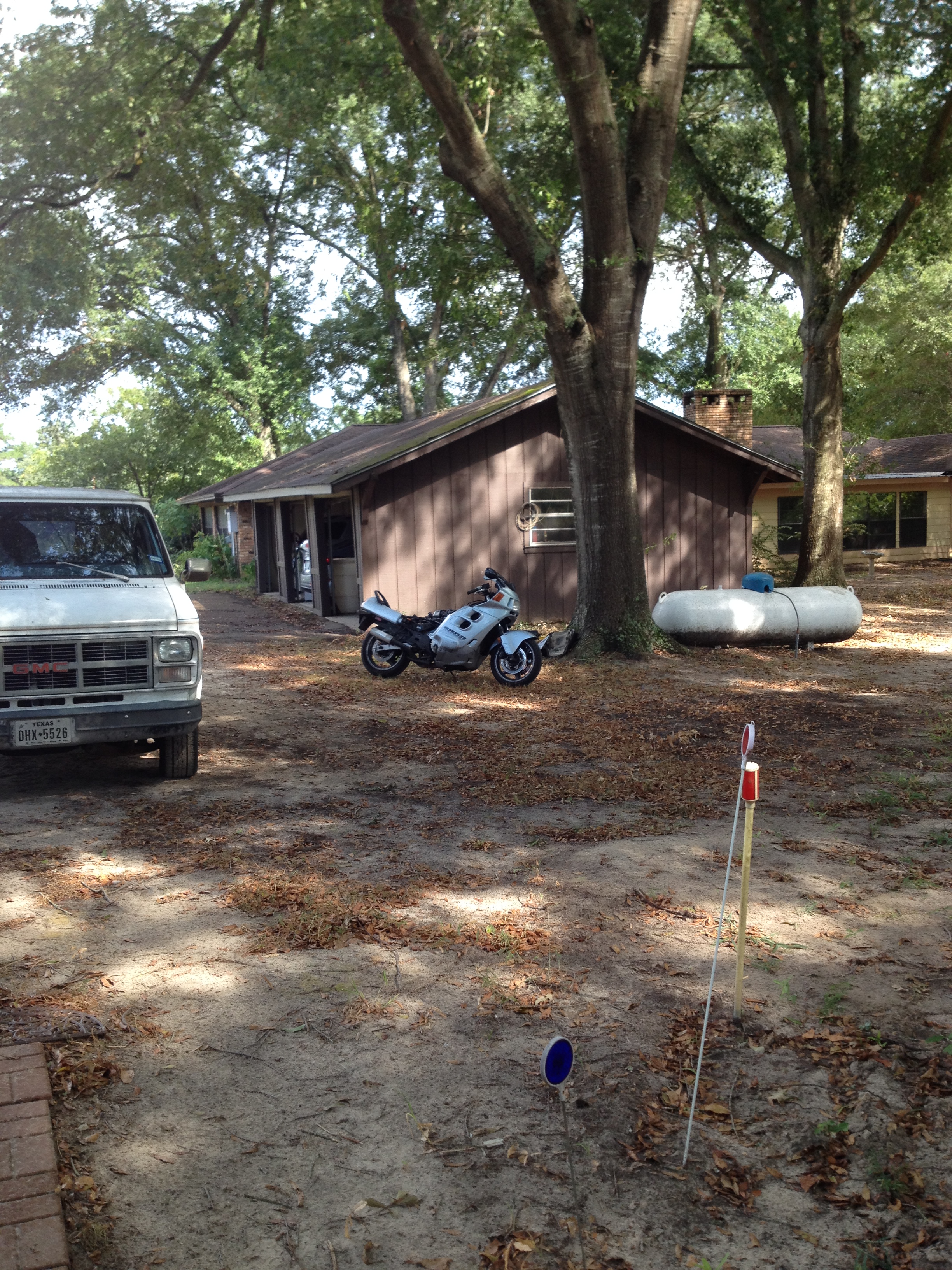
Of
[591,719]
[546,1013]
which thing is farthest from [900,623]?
[546,1013]

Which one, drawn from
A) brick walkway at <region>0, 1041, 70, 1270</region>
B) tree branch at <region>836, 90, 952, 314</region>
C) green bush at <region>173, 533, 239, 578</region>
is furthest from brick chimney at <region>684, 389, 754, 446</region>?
brick walkway at <region>0, 1041, 70, 1270</region>

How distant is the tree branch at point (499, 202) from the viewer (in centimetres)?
1332

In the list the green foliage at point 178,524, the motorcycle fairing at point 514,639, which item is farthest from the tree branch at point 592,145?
the green foliage at point 178,524

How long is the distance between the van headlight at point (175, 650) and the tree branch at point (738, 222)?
52.8 ft

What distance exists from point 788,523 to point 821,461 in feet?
41.3

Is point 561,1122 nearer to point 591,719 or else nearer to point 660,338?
point 591,719

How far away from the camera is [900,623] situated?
19.7 meters

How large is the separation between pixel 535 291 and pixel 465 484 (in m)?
6.36

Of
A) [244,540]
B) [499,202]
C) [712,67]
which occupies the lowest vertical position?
[244,540]

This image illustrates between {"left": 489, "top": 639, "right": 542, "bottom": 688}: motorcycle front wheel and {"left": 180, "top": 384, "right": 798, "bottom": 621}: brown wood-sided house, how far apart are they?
6.05 m

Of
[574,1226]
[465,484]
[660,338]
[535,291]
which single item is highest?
[660,338]

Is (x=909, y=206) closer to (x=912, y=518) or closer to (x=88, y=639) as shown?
(x=88, y=639)

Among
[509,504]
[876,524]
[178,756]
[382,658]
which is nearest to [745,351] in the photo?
[876,524]

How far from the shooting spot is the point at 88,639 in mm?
7566
